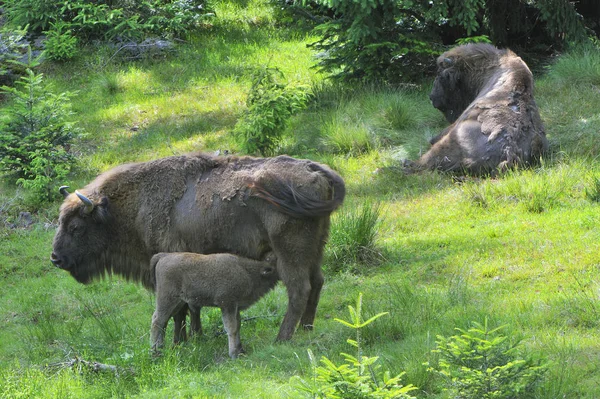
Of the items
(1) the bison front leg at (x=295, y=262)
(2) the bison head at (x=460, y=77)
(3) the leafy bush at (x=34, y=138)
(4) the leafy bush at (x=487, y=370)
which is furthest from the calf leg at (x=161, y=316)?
(2) the bison head at (x=460, y=77)

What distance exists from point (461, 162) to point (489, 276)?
12.9ft

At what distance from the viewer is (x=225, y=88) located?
18578mm

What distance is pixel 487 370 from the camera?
599 centimetres

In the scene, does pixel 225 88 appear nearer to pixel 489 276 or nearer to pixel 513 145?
pixel 513 145

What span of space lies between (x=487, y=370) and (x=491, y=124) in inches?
325

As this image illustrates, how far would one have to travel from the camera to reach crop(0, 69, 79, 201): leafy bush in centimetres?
1505

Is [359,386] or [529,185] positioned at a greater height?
[359,386]

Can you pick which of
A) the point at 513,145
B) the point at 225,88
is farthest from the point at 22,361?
the point at 225,88

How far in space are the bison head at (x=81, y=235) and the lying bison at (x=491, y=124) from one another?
626 centimetres

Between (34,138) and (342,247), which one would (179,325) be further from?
(34,138)

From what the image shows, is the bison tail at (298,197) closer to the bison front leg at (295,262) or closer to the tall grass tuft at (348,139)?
the bison front leg at (295,262)

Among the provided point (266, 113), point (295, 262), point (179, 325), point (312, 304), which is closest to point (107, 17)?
point (266, 113)

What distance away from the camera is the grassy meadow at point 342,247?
777 cm

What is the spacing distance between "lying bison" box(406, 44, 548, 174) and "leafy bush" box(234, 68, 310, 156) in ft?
7.85
